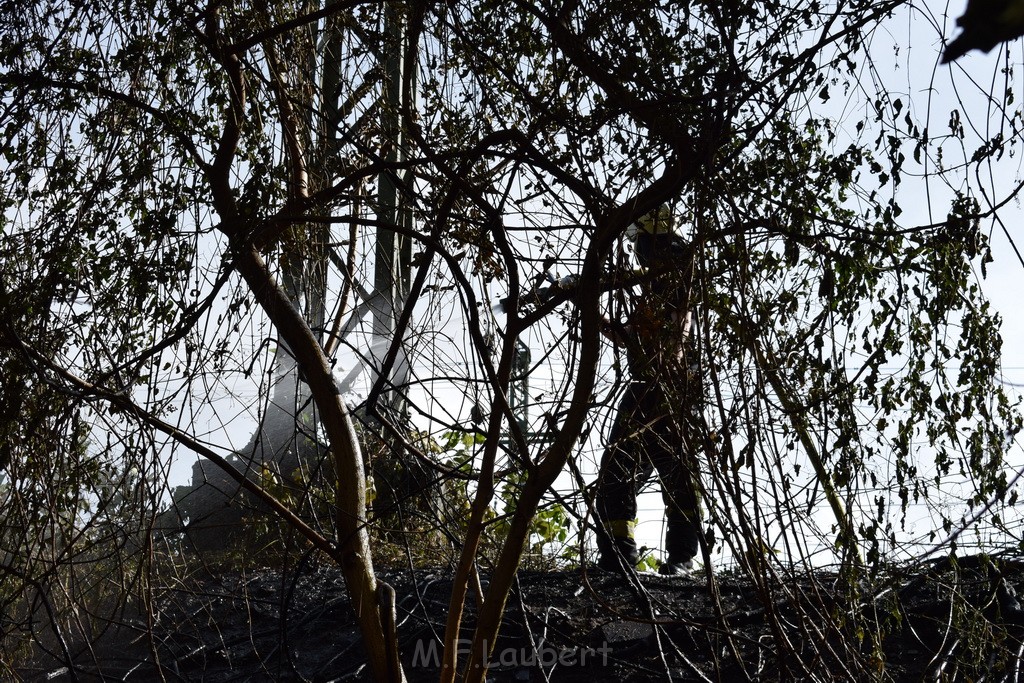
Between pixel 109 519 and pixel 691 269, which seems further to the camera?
pixel 109 519

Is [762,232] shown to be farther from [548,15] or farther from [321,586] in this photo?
[321,586]

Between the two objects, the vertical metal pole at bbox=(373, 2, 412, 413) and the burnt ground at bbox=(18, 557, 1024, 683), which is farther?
the burnt ground at bbox=(18, 557, 1024, 683)

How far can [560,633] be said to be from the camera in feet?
10.6

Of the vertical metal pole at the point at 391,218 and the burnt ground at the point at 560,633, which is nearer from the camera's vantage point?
the vertical metal pole at the point at 391,218

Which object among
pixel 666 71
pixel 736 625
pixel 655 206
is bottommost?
pixel 736 625

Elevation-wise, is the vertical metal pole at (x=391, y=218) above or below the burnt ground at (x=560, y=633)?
Answer: above

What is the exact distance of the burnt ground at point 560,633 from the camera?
3.03 metres

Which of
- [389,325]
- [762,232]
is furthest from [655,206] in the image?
[389,325]

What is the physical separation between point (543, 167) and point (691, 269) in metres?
0.45

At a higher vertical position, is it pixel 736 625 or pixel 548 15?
pixel 548 15

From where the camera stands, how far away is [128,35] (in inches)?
109

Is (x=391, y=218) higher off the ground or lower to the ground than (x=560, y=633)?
higher

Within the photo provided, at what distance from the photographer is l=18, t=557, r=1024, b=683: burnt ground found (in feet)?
9.93

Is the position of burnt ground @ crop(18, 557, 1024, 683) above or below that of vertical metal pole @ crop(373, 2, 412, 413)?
below
